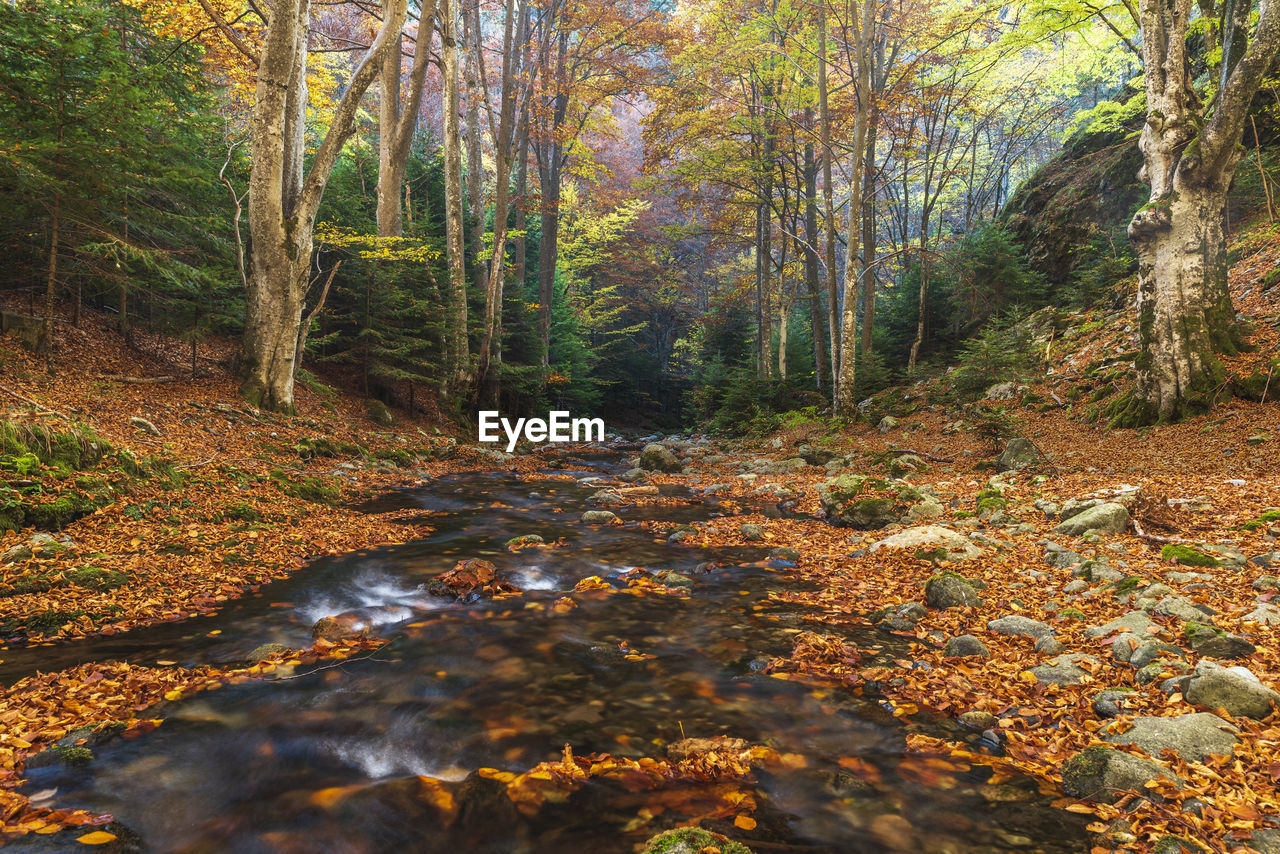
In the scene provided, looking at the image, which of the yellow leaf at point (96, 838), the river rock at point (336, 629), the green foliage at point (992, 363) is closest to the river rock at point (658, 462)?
the green foliage at point (992, 363)

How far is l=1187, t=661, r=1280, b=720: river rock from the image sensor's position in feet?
8.25

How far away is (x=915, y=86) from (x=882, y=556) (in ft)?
56.7

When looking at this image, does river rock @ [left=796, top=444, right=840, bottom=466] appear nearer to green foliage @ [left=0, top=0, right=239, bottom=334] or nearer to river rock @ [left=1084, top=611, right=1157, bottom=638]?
river rock @ [left=1084, top=611, right=1157, bottom=638]

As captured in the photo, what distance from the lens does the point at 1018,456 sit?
8398 mm

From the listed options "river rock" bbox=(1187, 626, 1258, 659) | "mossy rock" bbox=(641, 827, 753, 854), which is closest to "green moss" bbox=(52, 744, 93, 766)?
"mossy rock" bbox=(641, 827, 753, 854)

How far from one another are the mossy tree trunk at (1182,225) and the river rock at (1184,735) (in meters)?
7.44

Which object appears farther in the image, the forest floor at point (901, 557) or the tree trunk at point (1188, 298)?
the tree trunk at point (1188, 298)

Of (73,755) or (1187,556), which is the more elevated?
(1187,556)

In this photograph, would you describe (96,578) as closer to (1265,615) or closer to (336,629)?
(336,629)

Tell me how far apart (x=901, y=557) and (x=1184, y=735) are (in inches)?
117

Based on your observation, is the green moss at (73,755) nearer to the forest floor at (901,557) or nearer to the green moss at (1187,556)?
the forest floor at (901,557)

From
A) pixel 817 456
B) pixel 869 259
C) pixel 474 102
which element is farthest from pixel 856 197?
pixel 474 102

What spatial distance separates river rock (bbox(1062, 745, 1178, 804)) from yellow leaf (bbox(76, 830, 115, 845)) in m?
3.60

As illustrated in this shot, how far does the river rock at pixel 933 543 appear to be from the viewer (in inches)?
205
